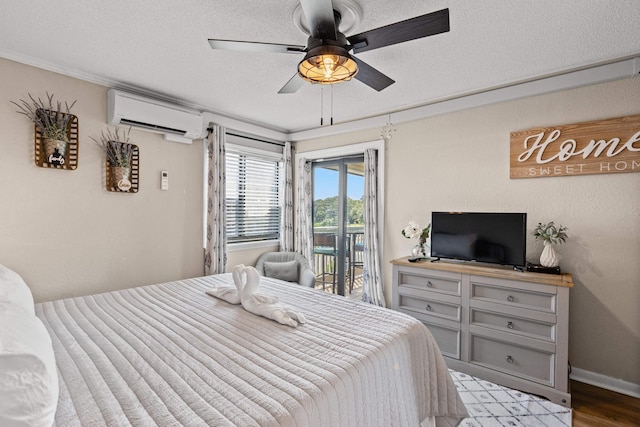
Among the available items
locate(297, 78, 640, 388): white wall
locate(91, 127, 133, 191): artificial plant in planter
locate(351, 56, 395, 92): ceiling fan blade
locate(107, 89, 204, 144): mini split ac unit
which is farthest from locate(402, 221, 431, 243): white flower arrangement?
locate(91, 127, 133, 191): artificial plant in planter

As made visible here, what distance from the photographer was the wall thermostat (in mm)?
3188

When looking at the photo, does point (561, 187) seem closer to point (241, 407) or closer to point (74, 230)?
point (241, 407)

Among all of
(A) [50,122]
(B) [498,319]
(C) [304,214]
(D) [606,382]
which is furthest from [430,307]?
(A) [50,122]

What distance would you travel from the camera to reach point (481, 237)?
2.77 m

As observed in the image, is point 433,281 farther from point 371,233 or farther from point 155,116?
point 155,116

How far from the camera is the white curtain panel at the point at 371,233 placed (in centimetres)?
366

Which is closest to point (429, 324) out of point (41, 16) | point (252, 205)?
point (252, 205)

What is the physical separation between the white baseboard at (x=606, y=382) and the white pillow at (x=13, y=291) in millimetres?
3761

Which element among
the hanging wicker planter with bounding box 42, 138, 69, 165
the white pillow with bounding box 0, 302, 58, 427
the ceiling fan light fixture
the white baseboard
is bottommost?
the white baseboard

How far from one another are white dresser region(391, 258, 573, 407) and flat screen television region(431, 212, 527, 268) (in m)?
0.12

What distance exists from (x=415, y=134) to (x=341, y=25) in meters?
1.81

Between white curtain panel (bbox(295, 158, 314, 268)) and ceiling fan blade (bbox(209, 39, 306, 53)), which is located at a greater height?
ceiling fan blade (bbox(209, 39, 306, 53))

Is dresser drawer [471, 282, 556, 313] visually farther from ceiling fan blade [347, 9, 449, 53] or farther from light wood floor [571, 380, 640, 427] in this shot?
ceiling fan blade [347, 9, 449, 53]

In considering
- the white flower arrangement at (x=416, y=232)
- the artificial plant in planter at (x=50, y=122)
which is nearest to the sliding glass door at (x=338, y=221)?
the white flower arrangement at (x=416, y=232)
